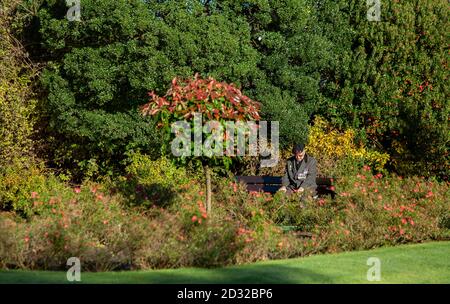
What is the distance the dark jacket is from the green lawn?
3521mm

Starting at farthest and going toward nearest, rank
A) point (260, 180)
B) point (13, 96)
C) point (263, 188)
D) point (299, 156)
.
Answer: point (13, 96) < point (260, 180) < point (263, 188) < point (299, 156)

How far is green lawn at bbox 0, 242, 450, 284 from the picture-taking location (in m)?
8.15

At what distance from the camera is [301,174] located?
529 inches

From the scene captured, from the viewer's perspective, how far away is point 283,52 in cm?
1941

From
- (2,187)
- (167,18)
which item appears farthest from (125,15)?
(2,187)

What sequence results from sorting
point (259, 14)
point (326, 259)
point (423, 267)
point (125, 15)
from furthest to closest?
point (259, 14) < point (125, 15) < point (326, 259) < point (423, 267)

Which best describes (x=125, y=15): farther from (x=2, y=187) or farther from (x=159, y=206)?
(x=159, y=206)

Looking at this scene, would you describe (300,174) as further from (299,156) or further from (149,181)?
(149,181)

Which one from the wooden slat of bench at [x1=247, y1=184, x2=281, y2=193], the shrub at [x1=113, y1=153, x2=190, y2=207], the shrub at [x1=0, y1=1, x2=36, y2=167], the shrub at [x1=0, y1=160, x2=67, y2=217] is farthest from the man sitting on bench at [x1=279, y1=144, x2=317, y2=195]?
the shrub at [x1=0, y1=1, x2=36, y2=167]

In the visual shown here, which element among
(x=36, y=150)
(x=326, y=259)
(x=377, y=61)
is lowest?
(x=326, y=259)

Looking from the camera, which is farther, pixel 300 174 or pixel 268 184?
pixel 268 184

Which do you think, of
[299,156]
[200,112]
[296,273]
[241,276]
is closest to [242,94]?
[299,156]

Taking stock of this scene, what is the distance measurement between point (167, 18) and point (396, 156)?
680 centimetres

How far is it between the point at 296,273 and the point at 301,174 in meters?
5.04
